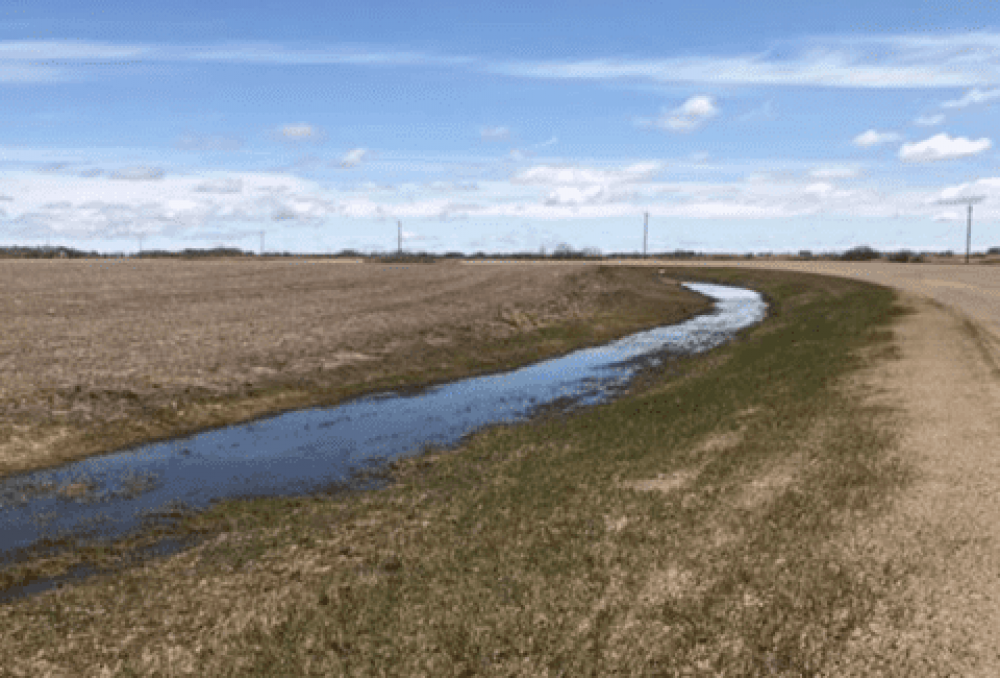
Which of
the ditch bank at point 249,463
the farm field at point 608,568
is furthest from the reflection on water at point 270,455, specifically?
the farm field at point 608,568

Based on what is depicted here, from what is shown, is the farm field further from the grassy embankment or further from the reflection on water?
the reflection on water

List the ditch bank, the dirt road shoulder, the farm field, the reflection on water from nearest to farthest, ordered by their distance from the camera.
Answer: the dirt road shoulder, the farm field, the ditch bank, the reflection on water

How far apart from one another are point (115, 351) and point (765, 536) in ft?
93.0

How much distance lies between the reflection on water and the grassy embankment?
1873mm

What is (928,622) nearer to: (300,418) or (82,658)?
(82,658)

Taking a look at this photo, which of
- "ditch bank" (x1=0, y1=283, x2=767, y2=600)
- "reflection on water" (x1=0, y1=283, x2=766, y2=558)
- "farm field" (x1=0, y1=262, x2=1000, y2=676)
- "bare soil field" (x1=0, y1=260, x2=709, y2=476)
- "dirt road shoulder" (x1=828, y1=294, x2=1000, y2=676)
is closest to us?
"dirt road shoulder" (x1=828, y1=294, x2=1000, y2=676)

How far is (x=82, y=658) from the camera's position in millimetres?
10039

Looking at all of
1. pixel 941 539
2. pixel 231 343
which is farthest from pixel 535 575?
pixel 231 343

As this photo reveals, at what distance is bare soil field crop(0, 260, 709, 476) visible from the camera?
950 inches

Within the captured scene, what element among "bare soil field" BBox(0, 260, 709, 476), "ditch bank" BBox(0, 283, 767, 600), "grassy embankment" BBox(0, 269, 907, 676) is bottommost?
"ditch bank" BBox(0, 283, 767, 600)

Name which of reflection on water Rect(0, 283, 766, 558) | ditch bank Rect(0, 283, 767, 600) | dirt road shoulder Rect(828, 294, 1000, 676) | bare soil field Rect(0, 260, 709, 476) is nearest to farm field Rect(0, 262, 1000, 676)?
dirt road shoulder Rect(828, 294, 1000, 676)

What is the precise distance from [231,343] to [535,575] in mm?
27624

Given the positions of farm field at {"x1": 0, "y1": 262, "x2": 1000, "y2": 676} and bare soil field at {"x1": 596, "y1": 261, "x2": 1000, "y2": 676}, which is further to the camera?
farm field at {"x1": 0, "y1": 262, "x2": 1000, "y2": 676}

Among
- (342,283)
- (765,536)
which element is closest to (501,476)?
(765,536)
